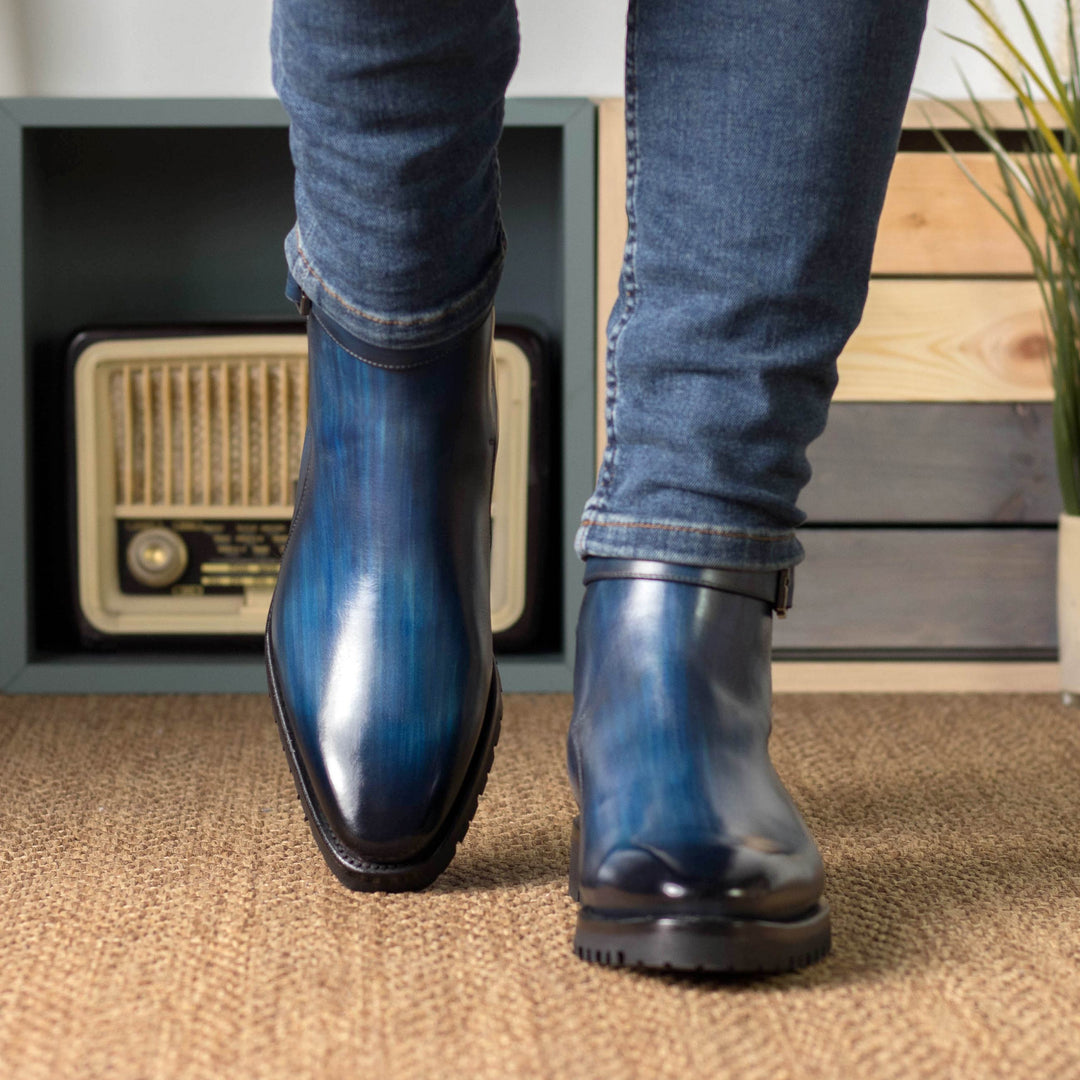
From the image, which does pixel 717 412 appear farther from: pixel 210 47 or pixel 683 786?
pixel 210 47

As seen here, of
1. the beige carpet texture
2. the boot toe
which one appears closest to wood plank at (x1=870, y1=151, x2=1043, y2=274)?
the beige carpet texture

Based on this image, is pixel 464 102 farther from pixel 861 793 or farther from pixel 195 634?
pixel 195 634

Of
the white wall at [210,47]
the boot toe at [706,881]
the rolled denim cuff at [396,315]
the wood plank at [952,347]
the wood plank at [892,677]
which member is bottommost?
the wood plank at [892,677]

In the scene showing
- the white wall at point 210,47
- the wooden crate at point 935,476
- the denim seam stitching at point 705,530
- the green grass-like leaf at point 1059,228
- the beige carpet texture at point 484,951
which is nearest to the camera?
the beige carpet texture at point 484,951

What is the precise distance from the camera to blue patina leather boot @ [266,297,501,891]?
0.48 m

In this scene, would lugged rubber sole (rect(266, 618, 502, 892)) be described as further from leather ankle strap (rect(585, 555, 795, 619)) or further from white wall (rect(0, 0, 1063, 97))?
white wall (rect(0, 0, 1063, 97))

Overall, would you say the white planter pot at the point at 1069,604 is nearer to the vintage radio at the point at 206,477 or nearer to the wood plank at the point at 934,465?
the wood plank at the point at 934,465

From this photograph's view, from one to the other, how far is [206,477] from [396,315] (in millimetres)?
678

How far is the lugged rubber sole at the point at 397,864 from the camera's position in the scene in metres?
0.49

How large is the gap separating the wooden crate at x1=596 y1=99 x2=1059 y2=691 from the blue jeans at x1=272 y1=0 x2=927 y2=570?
1.92 feet

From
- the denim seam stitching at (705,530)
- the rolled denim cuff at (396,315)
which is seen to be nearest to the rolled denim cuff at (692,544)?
the denim seam stitching at (705,530)

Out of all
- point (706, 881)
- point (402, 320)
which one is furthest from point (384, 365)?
point (706, 881)

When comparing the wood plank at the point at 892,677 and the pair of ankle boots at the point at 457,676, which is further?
the wood plank at the point at 892,677

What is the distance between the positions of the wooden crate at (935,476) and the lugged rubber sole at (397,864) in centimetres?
58
